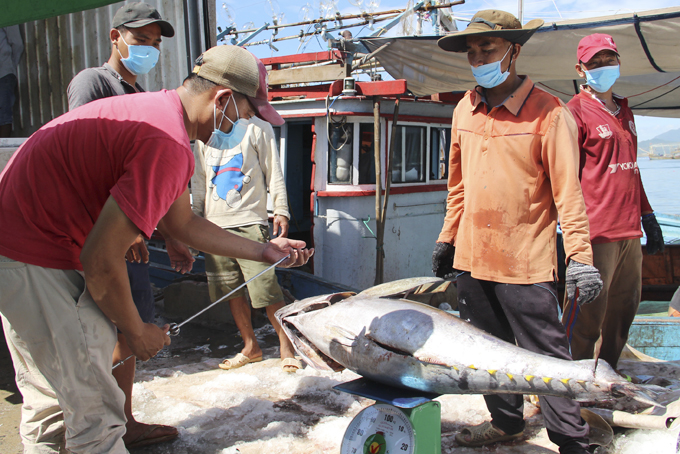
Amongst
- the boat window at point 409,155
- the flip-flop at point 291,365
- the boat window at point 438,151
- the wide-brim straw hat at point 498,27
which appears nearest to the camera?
the wide-brim straw hat at point 498,27

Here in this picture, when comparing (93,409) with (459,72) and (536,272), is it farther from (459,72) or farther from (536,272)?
(459,72)

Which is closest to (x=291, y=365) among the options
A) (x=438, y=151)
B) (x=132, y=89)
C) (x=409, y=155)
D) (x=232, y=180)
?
(x=232, y=180)

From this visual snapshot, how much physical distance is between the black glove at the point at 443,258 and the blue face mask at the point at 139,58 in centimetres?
216

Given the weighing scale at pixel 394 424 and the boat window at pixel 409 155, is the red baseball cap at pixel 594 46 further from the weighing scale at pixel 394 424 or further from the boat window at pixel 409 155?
the boat window at pixel 409 155

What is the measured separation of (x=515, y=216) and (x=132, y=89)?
244 cm

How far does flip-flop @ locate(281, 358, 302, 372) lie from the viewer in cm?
373

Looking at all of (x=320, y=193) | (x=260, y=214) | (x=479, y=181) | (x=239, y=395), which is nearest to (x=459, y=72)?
(x=320, y=193)

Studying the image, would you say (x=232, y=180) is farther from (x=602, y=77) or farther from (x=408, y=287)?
(x=602, y=77)

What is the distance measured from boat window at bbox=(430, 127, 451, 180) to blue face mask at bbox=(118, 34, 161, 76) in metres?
4.77

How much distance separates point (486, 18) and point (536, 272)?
1327 mm

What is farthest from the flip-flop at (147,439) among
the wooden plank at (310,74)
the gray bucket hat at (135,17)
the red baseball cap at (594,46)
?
the wooden plank at (310,74)

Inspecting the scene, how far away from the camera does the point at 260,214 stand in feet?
13.6

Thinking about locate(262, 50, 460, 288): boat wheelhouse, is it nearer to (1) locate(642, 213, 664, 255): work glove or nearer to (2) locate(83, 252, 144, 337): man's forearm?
(1) locate(642, 213, 664, 255): work glove

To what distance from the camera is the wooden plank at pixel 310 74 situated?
20.8 ft
